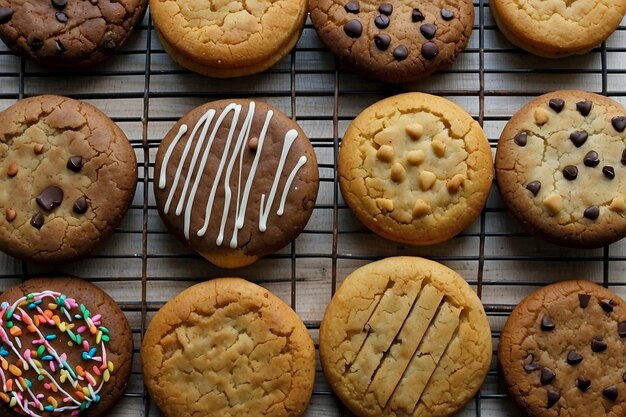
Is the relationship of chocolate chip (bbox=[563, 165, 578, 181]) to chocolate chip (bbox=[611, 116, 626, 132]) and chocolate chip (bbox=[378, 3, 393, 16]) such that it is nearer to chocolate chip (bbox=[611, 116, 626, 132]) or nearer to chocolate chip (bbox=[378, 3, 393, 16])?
chocolate chip (bbox=[611, 116, 626, 132])

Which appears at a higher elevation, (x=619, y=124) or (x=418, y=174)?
(x=619, y=124)

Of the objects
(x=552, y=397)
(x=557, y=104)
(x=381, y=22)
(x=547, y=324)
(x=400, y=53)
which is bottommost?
(x=552, y=397)

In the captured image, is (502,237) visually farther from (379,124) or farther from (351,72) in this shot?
(351,72)

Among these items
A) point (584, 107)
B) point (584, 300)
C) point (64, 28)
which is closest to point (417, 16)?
point (584, 107)

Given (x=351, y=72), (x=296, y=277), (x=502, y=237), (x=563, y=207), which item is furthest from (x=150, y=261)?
(x=563, y=207)

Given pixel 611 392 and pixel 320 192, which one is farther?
pixel 320 192

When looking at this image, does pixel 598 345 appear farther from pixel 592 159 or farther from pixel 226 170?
pixel 226 170
